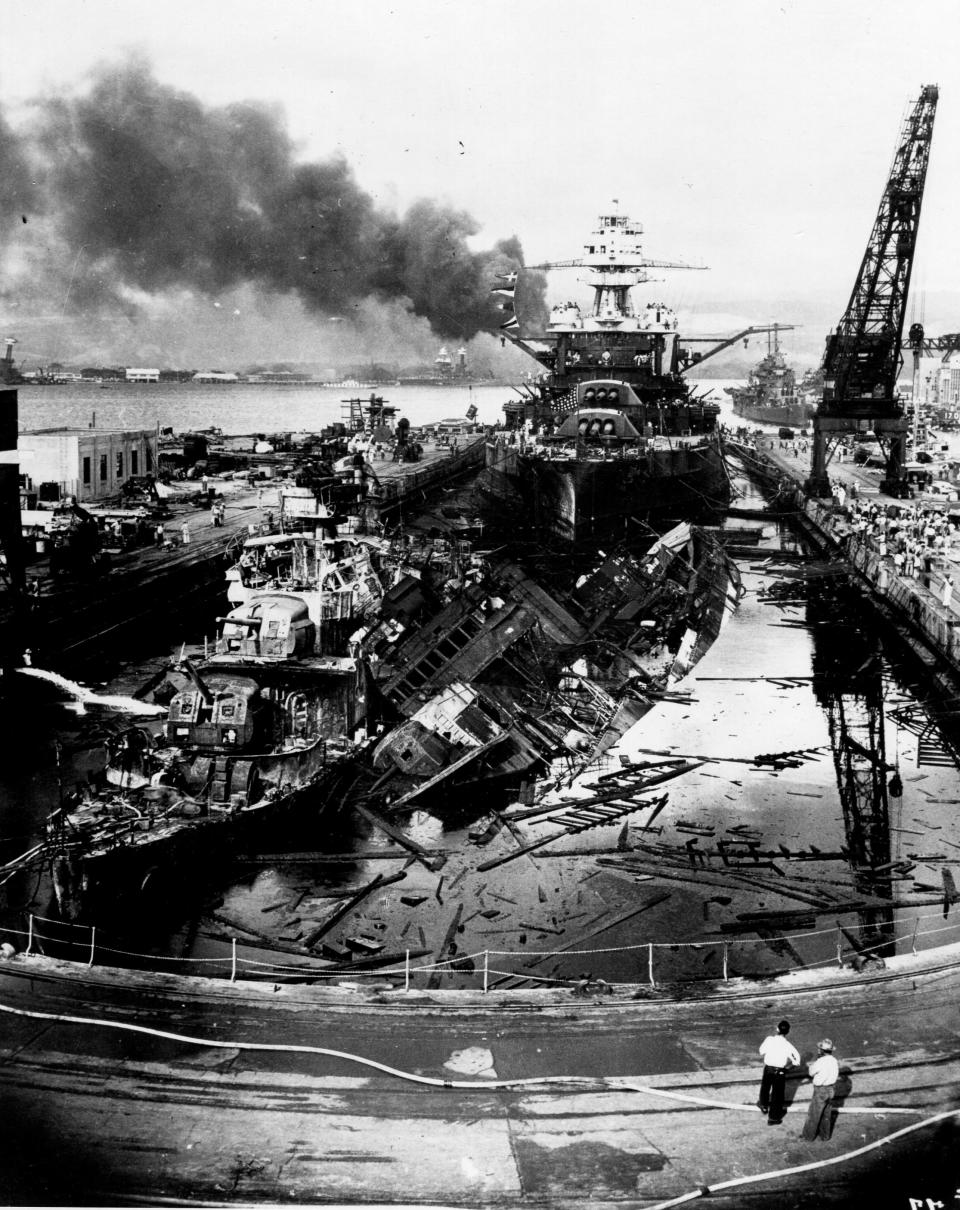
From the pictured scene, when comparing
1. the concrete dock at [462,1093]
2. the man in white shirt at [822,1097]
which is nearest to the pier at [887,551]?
the concrete dock at [462,1093]

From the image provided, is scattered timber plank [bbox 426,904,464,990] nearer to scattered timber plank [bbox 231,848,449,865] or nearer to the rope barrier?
the rope barrier

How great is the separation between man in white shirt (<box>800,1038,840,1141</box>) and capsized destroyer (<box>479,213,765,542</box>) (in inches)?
2241

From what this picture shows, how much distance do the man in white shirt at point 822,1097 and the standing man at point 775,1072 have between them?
0.33 m

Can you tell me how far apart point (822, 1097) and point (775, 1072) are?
→ 21.6 inches

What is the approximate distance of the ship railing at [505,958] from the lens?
714 inches

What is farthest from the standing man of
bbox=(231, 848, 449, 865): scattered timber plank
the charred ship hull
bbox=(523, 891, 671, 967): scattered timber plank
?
the charred ship hull

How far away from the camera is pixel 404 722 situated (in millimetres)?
28703

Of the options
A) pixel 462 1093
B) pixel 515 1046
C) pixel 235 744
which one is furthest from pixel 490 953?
pixel 235 744

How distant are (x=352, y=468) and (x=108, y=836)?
166ft

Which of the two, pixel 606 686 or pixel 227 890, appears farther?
pixel 606 686

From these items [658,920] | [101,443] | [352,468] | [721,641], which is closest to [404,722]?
[658,920]

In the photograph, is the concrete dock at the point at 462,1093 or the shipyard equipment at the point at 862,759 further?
the shipyard equipment at the point at 862,759

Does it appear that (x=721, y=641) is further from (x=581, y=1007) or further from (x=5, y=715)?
(x=581, y=1007)

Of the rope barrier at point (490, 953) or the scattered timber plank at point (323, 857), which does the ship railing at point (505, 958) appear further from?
the scattered timber plank at point (323, 857)
